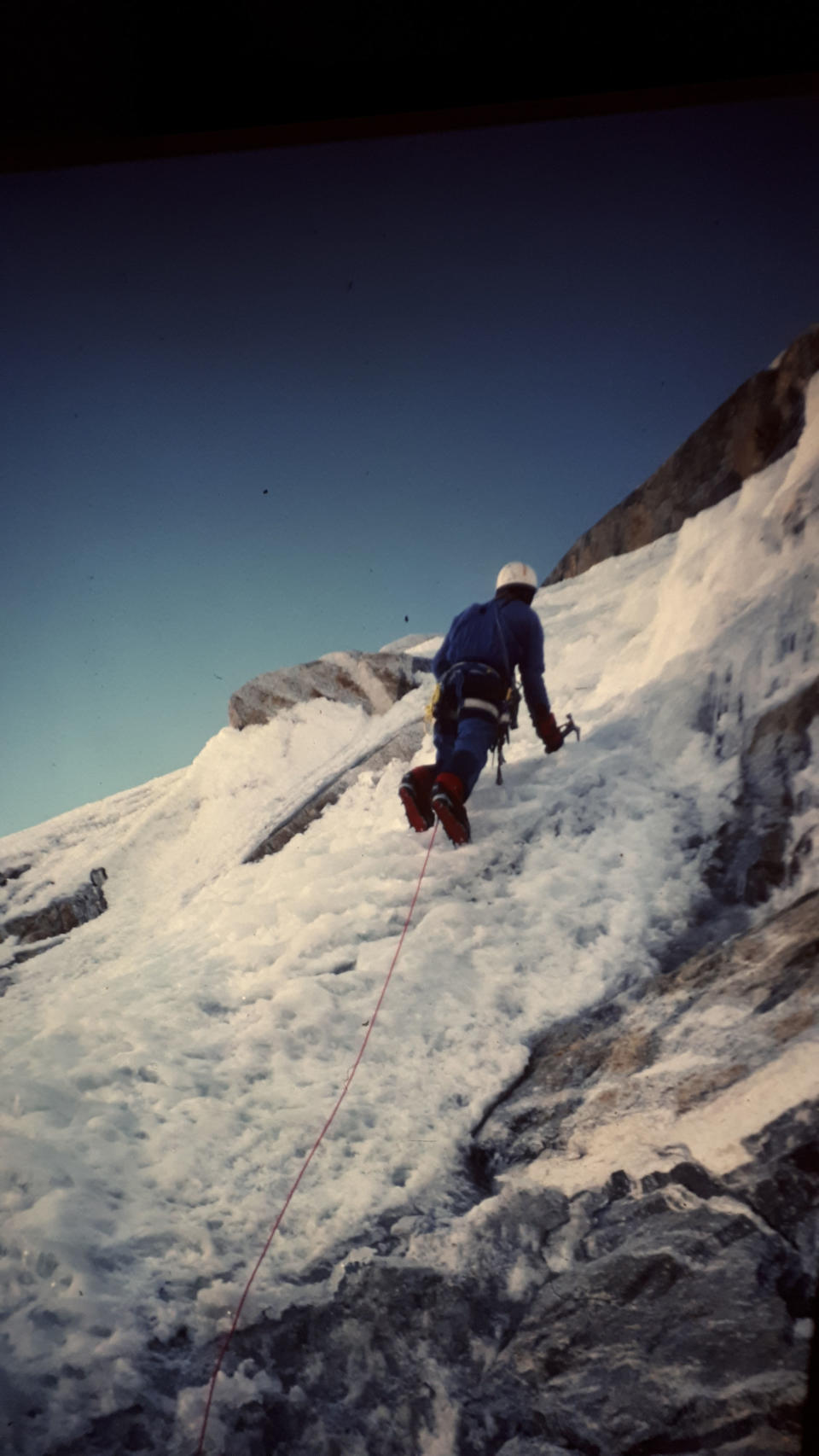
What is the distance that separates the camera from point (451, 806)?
11.4ft

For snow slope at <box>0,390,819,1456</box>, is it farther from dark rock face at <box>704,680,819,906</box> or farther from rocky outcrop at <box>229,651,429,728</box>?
rocky outcrop at <box>229,651,429,728</box>

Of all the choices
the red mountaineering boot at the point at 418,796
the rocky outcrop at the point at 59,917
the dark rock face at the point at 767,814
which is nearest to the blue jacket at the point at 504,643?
the red mountaineering boot at the point at 418,796

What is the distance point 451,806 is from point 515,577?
1.90 m

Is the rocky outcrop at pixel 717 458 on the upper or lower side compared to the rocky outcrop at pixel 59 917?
upper

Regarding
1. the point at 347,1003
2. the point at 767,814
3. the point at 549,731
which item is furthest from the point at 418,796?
the point at 767,814

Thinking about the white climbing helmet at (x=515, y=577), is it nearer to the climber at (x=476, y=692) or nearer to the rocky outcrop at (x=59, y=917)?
the climber at (x=476, y=692)

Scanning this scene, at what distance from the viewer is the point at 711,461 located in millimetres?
8078

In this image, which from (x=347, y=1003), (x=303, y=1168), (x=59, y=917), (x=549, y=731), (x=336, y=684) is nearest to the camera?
(x=303, y=1168)

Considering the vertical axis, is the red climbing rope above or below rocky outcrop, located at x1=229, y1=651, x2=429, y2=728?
below

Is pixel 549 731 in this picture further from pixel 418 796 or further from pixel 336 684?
pixel 336 684

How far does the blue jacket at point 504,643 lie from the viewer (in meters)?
4.07

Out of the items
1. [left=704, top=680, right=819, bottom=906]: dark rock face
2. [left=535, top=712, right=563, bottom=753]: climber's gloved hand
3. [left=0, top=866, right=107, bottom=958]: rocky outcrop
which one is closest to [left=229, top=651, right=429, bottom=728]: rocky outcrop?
[left=0, top=866, right=107, bottom=958]: rocky outcrop

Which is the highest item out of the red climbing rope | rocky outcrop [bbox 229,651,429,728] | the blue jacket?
rocky outcrop [bbox 229,651,429,728]

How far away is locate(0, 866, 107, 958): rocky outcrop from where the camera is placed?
8.09 meters
